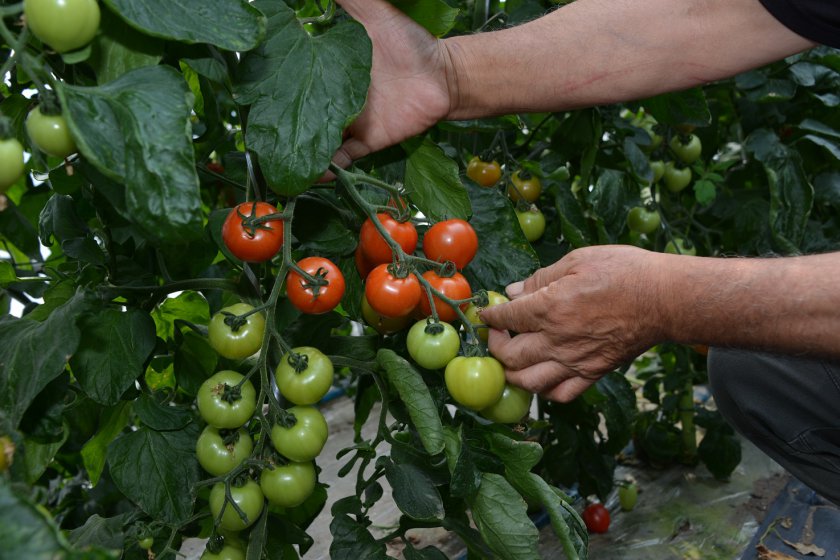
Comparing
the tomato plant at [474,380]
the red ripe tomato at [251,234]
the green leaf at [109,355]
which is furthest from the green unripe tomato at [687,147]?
the green leaf at [109,355]

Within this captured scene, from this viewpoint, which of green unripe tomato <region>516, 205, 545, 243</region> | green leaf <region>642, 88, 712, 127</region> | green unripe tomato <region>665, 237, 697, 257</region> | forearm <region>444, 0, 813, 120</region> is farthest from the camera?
green unripe tomato <region>665, 237, 697, 257</region>

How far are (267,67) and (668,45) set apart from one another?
0.64 metres

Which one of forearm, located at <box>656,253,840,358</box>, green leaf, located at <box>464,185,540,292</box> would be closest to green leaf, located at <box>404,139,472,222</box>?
green leaf, located at <box>464,185,540,292</box>

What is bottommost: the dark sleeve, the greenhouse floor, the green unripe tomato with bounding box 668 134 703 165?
the greenhouse floor

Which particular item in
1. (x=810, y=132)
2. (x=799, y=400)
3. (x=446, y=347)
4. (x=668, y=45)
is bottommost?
(x=799, y=400)

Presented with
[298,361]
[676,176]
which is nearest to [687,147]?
[676,176]

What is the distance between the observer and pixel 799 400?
3.86ft

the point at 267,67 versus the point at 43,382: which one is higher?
the point at 267,67

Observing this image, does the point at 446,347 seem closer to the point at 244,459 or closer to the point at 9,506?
the point at 244,459

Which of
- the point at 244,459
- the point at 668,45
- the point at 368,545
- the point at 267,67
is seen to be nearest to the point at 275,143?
the point at 267,67

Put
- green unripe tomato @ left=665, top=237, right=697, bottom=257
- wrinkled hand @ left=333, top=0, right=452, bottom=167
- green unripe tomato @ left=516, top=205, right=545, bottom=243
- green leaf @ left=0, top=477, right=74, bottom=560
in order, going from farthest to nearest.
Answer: green unripe tomato @ left=665, top=237, right=697, bottom=257
green unripe tomato @ left=516, top=205, right=545, bottom=243
wrinkled hand @ left=333, top=0, right=452, bottom=167
green leaf @ left=0, top=477, right=74, bottom=560

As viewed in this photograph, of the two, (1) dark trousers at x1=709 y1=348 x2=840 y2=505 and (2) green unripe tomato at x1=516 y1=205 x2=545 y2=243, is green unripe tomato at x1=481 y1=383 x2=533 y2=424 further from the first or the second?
(1) dark trousers at x1=709 y1=348 x2=840 y2=505

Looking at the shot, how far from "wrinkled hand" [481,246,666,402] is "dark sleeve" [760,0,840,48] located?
44 centimetres

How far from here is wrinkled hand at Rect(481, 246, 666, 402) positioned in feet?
2.94
